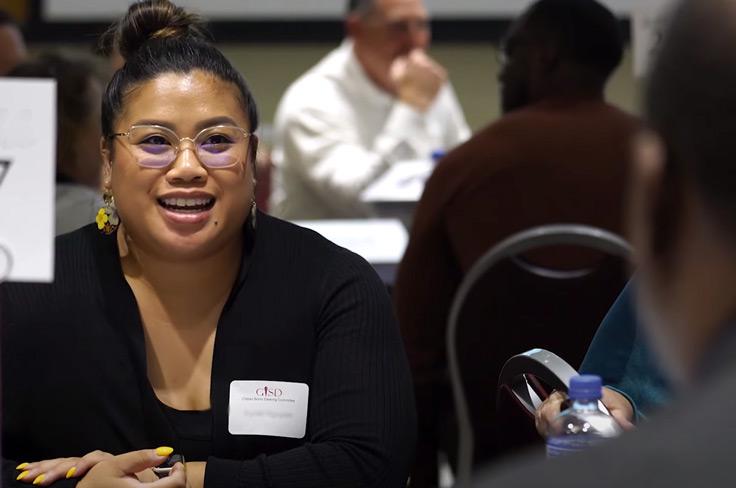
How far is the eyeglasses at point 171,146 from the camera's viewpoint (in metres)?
1.95

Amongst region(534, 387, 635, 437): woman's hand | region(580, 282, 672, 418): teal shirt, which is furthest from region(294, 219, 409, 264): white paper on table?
region(534, 387, 635, 437): woman's hand

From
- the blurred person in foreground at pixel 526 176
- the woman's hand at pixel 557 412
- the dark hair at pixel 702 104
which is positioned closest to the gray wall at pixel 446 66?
the blurred person in foreground at pixel 526 176

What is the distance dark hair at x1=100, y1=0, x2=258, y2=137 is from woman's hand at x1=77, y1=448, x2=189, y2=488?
0.51m

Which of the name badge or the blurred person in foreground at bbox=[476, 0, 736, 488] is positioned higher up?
the blurred person in foreground at bbox=[476, 0, 736, 488]

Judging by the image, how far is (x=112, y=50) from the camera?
6.98 ft

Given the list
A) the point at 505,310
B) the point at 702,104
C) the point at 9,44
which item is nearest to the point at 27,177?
the point at 702,104

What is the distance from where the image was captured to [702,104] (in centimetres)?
71

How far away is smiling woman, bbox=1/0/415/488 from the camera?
1911 millimetres

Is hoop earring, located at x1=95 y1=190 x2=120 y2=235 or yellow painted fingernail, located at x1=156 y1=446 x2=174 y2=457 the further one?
hoop earring, located at x1=95 y1=190 x2=120 y2=235

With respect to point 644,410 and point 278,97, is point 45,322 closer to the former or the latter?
point 644,410

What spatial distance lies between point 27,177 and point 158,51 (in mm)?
554

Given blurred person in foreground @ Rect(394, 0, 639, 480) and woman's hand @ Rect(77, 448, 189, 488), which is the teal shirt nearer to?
woman's hand @ Rect(77, 448, 189, 488)

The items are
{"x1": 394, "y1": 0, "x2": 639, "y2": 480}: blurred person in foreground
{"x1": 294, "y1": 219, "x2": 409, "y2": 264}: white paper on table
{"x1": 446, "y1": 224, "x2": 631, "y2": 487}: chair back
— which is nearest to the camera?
{"x1": 446, "y1": 224, "x2": 631, "y2": 487}: chair back

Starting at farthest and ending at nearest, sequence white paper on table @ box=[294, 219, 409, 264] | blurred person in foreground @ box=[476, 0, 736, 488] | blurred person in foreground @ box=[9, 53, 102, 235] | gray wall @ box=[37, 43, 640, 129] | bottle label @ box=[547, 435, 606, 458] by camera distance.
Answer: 1. gray wall @ box=[37, 43, 640, 129]
2. white paper on table @ box=[294, 219, 409, 264]
3. blurred person in foreground @ box=[9, 53, 102, 235]
4. bottle label @ box=[547, 435, 606, 458]
5. blurred person in foreground @ box=[476, 0, 736, 488]
